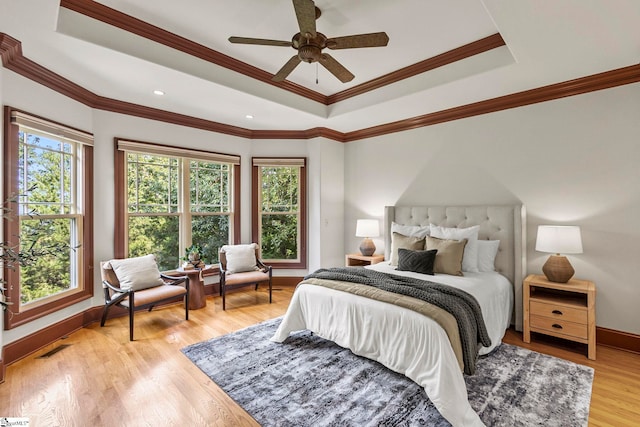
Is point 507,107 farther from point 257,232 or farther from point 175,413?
point 175,413

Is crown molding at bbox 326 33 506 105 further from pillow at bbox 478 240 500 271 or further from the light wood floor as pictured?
the light wood floor

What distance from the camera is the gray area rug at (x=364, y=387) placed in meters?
2.01

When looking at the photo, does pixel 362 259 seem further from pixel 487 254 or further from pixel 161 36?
pixel 161 36

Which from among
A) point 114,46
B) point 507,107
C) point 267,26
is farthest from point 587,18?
point 114,46

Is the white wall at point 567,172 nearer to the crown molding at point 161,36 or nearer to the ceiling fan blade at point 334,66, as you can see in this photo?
the ceiling fan blade at point 334,66

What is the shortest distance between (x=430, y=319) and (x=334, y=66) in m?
2.12

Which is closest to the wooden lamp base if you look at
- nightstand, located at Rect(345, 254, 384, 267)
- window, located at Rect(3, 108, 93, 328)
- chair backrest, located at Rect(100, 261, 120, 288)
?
nightstand, located at Rect(345, 254, 384, 267)

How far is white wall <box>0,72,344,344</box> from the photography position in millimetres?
2924

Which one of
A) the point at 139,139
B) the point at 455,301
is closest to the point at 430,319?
the point at 455,301

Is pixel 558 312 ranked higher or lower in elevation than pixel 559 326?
higher

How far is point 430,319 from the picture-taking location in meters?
2.19

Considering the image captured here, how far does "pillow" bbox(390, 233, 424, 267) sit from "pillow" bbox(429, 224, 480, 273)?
0.84 feet

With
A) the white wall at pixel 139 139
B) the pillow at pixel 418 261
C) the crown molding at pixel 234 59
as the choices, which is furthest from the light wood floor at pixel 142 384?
the crown molding at pixel 234 59

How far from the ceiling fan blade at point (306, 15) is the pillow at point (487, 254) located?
114 inches
